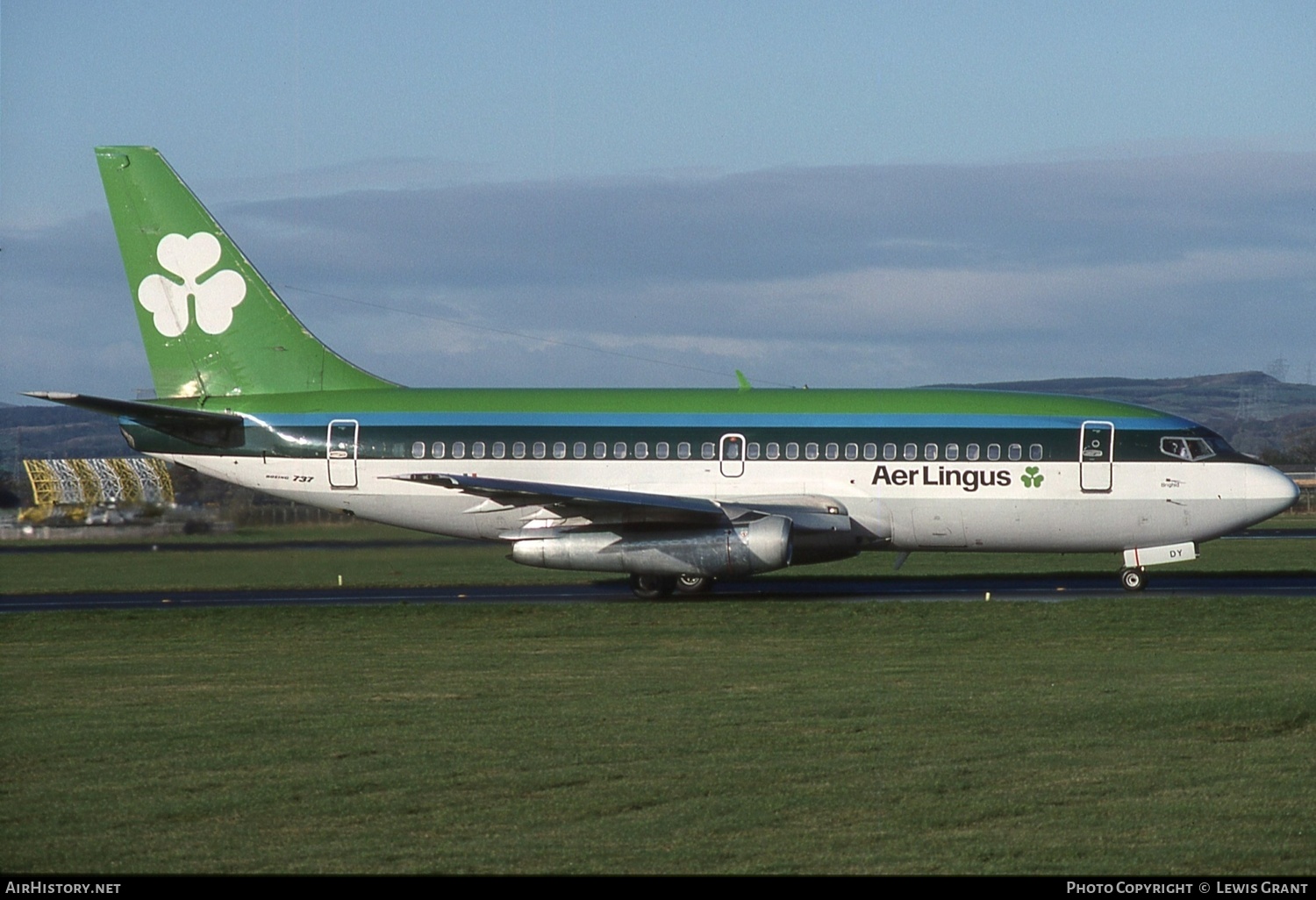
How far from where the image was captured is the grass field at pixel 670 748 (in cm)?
939

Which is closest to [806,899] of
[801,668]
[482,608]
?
[801,668]

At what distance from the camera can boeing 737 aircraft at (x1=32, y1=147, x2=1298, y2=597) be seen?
28.1 m

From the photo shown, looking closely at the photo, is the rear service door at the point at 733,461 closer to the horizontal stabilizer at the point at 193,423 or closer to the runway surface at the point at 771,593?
the runway surface at the point at 771,593

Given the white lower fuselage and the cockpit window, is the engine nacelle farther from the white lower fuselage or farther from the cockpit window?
the cockpit window

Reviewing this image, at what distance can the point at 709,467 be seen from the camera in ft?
96.2

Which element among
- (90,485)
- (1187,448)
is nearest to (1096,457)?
(1187,448)

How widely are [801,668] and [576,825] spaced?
8.75 m

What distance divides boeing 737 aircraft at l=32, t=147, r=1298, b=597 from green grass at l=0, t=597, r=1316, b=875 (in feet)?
18.8

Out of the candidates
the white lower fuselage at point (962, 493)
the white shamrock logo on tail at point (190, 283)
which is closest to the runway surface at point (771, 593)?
the white lower fuselage at point (962, 493)

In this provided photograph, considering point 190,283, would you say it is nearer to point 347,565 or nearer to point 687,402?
point 347,565

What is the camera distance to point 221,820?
10125 mm

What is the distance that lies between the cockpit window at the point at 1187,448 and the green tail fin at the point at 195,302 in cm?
1637

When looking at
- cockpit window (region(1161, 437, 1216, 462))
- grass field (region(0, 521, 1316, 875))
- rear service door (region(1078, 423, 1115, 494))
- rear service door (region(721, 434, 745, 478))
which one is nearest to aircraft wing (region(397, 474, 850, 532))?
rear service door (region(721, 434, 745, 478))

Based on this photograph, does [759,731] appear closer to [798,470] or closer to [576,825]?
[576,825]
